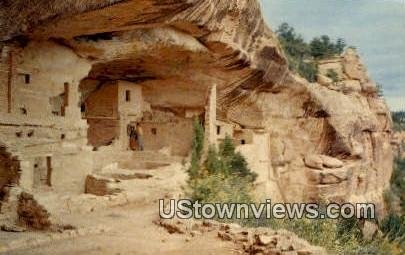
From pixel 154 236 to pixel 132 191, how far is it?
7.56 ft

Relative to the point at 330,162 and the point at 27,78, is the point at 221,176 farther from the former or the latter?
the point at 330,162

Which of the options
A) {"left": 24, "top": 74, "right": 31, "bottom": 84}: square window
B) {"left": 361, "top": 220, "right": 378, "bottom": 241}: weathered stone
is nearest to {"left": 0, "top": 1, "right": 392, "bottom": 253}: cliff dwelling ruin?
{"left": 24, "top": 74, "right": 31, "bottom": 84}: square window

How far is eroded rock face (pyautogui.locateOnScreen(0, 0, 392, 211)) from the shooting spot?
859 centimetres

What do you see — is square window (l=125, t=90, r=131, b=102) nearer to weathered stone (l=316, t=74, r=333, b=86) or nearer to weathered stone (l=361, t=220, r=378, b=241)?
weathered stone (l=361, t=220, r=378, b=241)

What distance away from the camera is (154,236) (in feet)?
21.9

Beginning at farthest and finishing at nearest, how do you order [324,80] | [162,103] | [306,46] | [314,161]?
1. [306,46]
2. [324,80]
3. [314,161]
4. [162,103]

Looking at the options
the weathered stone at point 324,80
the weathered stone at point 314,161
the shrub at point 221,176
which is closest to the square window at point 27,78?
the shrub at point 221,176

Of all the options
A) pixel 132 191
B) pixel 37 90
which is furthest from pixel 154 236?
pixel 37 90

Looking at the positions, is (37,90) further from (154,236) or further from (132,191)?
(154,236)

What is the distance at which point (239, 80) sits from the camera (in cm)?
1424

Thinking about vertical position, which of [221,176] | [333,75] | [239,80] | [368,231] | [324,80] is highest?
[333,75]

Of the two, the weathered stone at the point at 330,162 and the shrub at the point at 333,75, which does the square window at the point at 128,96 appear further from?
the shrub at the point at 333,75

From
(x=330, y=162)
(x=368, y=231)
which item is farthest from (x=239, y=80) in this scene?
(x=368, y=231)

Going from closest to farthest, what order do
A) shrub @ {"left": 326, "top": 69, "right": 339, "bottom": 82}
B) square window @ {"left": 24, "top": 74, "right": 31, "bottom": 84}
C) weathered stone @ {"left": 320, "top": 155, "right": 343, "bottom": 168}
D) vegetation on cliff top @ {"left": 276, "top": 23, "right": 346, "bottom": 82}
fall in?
1. square window @ {"left": 24, "top": 74, "right": 31, "bottom": 84}
2. weathered stone @ {"left": 320, "top": 155, "right": 343, "bottom": 168}
3. shrub @ {"left": 326, "top": 69, "right": 339, "bottom": 82}
4. vegetation on cliff top @ {"left": 276, "top": 23, "right": 346, "bottom": 82}
